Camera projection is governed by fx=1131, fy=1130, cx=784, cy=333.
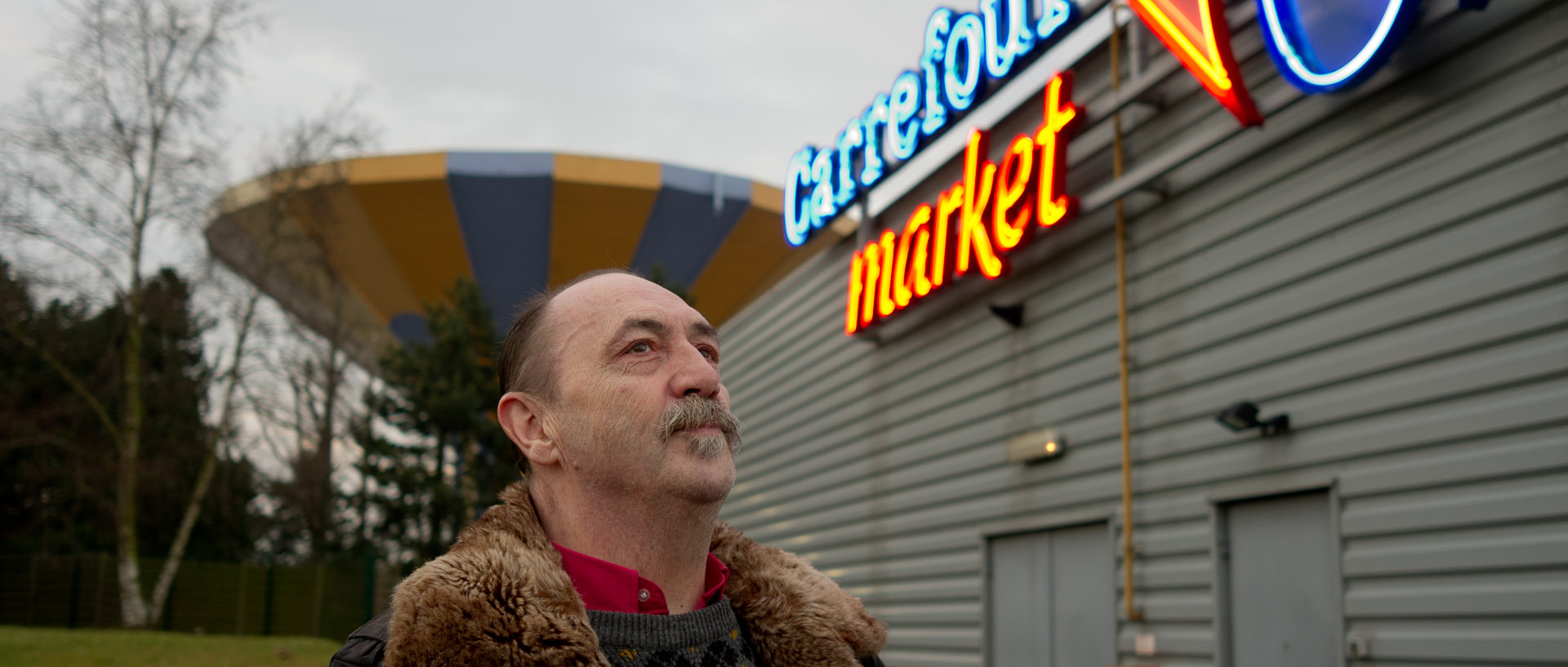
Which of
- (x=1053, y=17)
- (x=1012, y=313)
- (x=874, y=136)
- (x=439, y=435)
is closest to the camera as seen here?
(x=1053, y=17)

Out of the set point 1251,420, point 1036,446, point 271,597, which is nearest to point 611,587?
point 1251,420

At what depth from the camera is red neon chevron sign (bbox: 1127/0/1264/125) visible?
7.09 meters

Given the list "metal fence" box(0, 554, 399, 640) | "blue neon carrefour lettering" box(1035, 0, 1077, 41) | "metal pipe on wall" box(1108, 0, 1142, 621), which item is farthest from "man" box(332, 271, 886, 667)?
"metal fence" box(0, 554, 399, 640)

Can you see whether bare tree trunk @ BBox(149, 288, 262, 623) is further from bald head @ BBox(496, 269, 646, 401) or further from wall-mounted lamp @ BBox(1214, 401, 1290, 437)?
bald head @ BBox(496, 269, 646, 401)

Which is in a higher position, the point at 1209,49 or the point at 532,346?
the point at 1209,49

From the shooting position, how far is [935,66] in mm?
11039

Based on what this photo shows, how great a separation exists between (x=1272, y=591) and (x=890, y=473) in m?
5.44

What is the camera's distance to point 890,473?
12289mm

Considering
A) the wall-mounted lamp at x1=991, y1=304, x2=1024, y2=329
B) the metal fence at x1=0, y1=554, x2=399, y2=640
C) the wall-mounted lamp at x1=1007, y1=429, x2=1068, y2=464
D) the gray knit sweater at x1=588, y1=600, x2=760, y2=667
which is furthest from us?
the metal fence at x1=0, y1=554, x2=399, y2=640

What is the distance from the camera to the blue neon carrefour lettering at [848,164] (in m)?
12.6

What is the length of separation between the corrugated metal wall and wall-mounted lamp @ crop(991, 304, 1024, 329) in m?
0.14

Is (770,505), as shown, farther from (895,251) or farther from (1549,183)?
(1549,183)

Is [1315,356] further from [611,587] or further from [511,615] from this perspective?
[511,615]

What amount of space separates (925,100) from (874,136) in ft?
3.63
